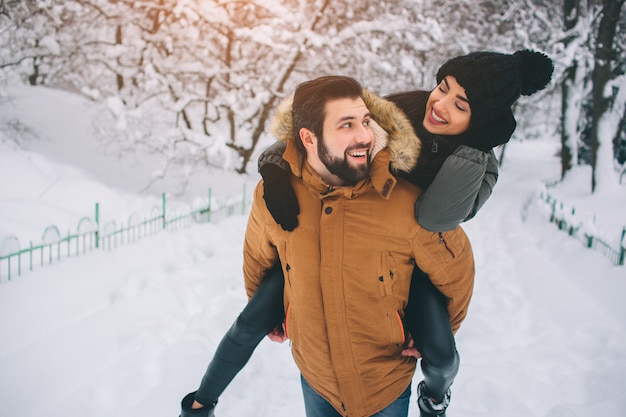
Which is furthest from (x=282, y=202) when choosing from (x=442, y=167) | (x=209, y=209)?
(x=209, y=209)

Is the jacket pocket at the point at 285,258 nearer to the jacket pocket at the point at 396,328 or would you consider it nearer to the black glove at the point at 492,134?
the jacket pocket at the point at 396,328

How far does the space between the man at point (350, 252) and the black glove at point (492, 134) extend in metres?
0.27

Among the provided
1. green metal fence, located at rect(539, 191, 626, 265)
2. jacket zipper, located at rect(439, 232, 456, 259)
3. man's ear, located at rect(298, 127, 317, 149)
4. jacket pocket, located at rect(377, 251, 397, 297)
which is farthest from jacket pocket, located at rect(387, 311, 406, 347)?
green metal fence, located at rect(539, 191, 626, 265)

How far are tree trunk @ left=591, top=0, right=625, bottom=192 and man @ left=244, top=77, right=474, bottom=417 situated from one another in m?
11.8

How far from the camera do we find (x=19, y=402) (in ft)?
9.30

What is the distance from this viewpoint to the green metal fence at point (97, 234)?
440 cm

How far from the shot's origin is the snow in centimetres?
312

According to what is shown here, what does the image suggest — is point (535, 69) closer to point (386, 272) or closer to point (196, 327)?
point (386, 272)

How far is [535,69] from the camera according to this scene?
5.97ft

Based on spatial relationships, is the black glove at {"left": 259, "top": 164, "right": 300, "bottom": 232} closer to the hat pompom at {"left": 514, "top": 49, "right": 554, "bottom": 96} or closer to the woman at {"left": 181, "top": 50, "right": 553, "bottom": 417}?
the woman at {"left": 181, "top": 50, "right": 553, "bottom": 417}

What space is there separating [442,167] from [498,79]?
0.47 meters

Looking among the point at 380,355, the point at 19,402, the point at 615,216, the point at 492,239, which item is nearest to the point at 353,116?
the point at 380,355

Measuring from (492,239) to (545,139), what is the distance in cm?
4131

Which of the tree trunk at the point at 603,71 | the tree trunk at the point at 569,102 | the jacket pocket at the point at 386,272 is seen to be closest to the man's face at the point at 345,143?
the jacket pocket at the point at 386,272
